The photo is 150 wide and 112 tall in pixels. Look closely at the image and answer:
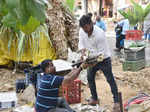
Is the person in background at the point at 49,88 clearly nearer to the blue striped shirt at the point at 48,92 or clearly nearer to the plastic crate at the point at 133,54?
the blue striped shirt at the point at 48,92

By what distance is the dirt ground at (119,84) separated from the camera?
17.3 ft

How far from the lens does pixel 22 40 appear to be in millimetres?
6129

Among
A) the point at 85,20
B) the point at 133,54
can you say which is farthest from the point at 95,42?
the point at 133,54

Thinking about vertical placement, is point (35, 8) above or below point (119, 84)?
above

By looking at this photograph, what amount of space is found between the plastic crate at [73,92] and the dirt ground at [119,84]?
29cm

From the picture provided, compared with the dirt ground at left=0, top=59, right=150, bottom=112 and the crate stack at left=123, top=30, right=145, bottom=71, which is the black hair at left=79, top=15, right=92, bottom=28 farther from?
the crate stack at left=123, top=30, right=145, bottom=71

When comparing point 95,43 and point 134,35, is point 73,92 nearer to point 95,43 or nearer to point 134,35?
point 95,43

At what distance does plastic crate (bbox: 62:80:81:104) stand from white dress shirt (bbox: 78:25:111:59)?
0.88 metres

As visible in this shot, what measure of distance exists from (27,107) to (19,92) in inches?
33.4

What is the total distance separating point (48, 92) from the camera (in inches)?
126

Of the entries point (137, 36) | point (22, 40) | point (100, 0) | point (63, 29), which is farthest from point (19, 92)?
point (100, 0)

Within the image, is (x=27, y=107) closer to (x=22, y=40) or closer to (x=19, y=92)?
(x=19, y=92)

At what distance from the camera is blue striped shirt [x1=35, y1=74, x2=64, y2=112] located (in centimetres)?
315

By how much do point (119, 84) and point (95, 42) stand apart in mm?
2216
